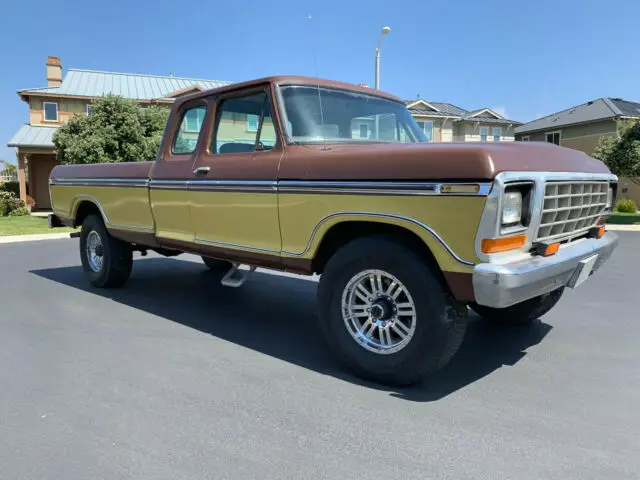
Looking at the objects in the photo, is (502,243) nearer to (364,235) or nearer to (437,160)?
(437,160)

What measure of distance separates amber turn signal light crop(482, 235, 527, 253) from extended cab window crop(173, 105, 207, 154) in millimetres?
2993

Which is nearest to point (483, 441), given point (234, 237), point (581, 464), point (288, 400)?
point (581, 464)

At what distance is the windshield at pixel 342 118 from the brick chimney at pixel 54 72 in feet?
96.4

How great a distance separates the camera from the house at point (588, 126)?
29.2 metres

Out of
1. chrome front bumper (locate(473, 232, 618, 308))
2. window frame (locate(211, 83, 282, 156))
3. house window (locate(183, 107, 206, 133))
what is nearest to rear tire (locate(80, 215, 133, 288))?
house window (locate(183, 107, 206, 133))

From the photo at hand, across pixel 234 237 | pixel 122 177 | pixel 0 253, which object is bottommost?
pixel 0 253

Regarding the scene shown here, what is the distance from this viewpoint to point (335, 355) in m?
3.69

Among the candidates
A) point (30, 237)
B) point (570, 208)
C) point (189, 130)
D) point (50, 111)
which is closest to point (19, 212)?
point (50, 111)

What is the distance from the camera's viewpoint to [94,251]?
6.58 metres

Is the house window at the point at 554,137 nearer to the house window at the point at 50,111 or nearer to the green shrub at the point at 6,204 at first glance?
the house window at the point at 50,111

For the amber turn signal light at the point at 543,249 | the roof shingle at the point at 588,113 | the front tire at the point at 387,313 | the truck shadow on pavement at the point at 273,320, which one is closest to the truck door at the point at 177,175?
the truck shadow on pavement at the point at 273,320

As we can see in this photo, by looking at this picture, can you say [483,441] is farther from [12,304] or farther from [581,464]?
[12,304]

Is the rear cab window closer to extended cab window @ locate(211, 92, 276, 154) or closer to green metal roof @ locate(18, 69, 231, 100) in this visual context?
extended cab window @ locate(211, 92, 276, 154)

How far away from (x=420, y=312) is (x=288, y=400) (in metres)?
0.98
